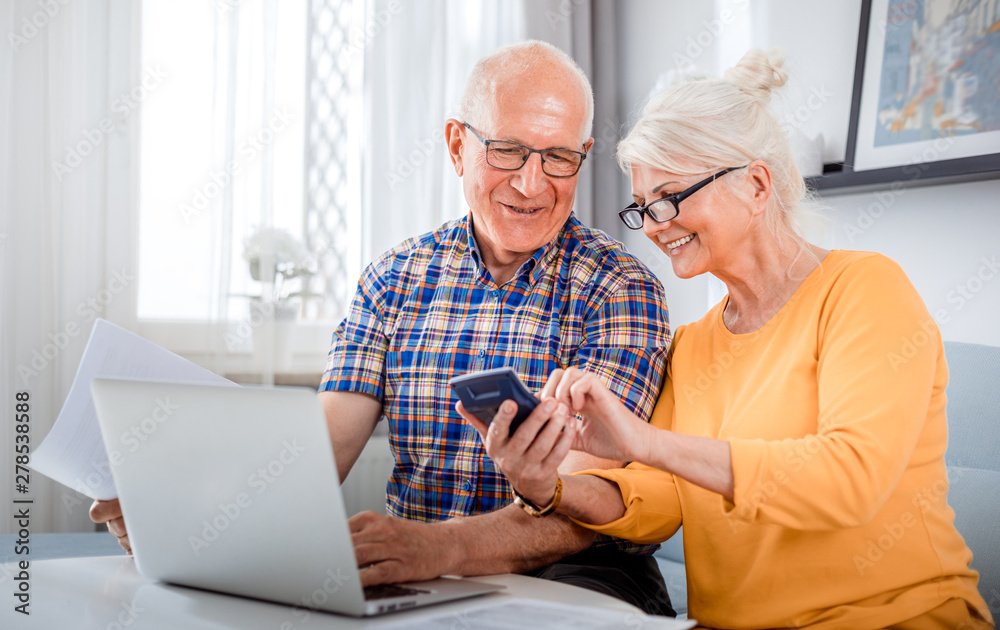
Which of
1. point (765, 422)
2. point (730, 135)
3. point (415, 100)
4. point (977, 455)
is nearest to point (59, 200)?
point (415, 100)

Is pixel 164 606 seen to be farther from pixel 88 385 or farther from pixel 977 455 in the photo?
pixel 977 455

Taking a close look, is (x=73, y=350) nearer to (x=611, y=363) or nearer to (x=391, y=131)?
(x=391, y=131)

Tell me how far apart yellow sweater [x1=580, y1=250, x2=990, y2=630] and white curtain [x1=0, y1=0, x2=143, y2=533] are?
1679 millimetres

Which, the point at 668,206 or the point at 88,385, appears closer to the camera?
the point at 88,385

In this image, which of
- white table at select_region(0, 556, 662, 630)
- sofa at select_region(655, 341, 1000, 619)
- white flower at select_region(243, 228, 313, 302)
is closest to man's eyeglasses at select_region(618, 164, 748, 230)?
white table at select_region(0, 556, 662, 630)

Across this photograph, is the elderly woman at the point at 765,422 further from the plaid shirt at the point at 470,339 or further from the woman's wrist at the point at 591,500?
the plaid shirt at the point at 470,339

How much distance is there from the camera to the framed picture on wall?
1879mm

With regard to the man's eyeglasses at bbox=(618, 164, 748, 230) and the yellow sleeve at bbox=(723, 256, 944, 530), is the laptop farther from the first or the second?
the man's eyeglasses at bbox=(618, 164, 748, 230)

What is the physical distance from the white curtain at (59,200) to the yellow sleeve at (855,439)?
1.89 m

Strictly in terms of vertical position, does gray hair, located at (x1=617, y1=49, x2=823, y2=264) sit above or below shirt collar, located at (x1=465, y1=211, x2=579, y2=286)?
above

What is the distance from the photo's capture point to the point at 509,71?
1.48 meters

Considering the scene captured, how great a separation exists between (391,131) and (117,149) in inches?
34.8

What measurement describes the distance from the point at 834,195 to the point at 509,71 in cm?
122

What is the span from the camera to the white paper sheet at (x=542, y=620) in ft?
2.32
